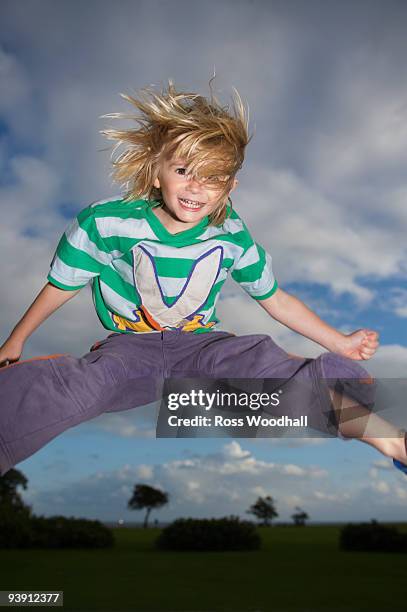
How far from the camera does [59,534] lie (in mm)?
5273

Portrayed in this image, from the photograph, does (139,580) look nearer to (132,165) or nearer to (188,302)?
(188,302)

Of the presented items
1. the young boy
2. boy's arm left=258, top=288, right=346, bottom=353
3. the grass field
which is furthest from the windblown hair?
the grass field

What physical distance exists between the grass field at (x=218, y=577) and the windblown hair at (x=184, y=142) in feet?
8.91

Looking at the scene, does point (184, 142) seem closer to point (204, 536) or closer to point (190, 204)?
point (190, 204)

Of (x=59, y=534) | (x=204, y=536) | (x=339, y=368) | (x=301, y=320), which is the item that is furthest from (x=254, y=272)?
(x=59, y=534)

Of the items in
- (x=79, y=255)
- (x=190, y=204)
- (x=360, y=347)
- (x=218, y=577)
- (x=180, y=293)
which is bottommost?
(x=218, y=577)

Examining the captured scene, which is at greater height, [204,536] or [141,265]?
[141,265]

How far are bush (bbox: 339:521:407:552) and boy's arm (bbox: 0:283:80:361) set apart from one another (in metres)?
4.99

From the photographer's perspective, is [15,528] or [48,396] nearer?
Answer: [48,396]

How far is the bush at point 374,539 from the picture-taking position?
19.4 feet

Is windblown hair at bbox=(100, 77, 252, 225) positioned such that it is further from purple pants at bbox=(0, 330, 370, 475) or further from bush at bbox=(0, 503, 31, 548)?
bush at bbox=(0, 503, 31, 548)

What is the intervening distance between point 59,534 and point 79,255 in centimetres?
396

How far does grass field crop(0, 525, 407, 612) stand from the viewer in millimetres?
4219

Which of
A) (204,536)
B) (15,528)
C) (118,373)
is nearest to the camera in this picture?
(118,373)
